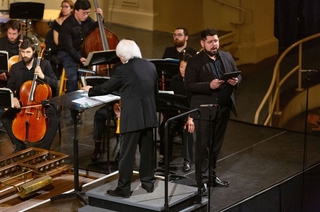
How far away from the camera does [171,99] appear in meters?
6.68

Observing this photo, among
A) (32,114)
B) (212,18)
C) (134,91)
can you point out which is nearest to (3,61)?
(32,114)

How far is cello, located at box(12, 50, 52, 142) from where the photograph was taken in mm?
7191

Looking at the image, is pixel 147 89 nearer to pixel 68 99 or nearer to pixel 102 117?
pixel 68 99

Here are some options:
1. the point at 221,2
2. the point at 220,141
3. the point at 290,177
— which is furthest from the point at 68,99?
the point at 221,2

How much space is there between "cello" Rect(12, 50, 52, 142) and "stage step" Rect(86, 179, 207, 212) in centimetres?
127

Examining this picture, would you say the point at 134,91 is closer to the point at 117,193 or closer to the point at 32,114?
the point at 117,193

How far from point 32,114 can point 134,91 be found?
1724 mm

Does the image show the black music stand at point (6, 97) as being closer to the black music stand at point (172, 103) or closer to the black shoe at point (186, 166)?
the black music stand at point (172, 103)

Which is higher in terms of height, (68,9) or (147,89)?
(68,9)

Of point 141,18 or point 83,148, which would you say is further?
point 141,18

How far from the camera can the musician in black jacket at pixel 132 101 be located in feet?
19.1

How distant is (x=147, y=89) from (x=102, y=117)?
1595mm

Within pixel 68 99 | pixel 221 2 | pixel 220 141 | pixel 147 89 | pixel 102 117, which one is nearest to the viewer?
pixel 147 89

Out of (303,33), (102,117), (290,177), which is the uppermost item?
(303,33)
